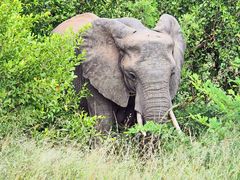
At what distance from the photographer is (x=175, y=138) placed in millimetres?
8992

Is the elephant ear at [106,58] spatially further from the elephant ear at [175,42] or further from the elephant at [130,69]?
the elephant ear at [175,42]

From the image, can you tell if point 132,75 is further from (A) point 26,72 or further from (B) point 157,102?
(A) point 26,72

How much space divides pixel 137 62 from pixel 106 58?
625 mm

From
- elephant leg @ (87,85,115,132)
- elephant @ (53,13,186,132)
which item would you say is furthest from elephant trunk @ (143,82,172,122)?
elephant leg @ (87,85,115,132)

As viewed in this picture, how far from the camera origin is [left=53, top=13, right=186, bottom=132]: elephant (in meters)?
9.91

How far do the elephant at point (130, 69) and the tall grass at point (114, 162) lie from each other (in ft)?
4.44

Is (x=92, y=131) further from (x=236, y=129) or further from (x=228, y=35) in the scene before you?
(x=228, y=35)

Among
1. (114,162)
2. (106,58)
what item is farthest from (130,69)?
(114,162)

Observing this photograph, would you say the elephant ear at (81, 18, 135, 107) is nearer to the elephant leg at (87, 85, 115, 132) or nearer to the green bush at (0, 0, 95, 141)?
the elephant leg at (87, 85, 115, 132)

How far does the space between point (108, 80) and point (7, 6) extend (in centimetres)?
262

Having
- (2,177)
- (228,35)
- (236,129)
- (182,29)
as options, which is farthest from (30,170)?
(228,35)

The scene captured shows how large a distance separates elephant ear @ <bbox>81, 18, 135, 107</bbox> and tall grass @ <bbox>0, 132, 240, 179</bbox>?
196cm

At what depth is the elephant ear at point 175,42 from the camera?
34.2ft

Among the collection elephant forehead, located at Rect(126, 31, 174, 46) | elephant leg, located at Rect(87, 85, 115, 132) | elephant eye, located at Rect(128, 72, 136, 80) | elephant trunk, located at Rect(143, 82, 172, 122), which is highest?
elephant forehead, located at Rect(126, 31, 174, 46)
